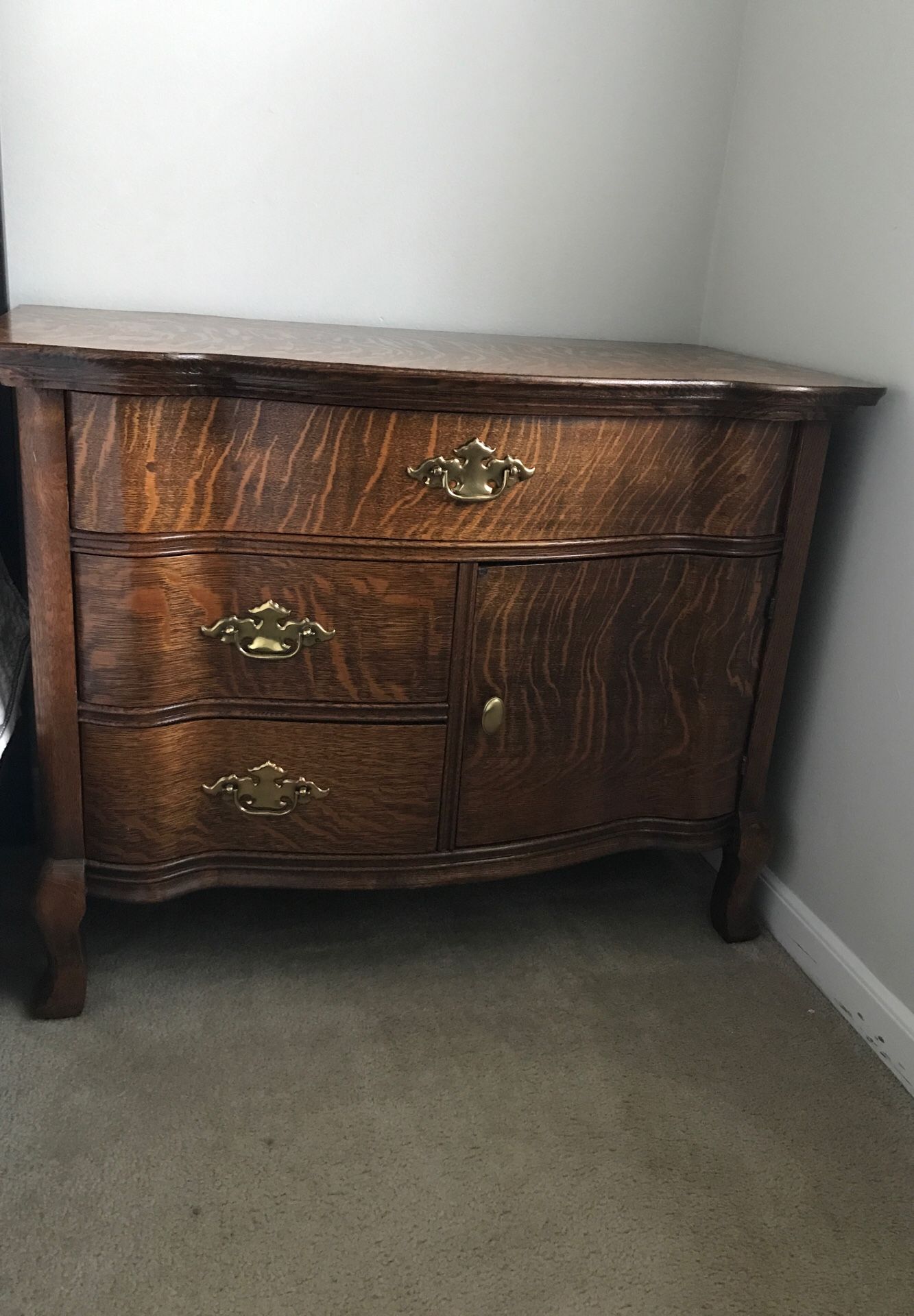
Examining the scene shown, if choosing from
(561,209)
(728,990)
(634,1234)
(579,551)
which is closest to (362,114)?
(561,209)

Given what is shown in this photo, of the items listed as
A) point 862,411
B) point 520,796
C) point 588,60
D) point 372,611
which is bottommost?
point 520,796

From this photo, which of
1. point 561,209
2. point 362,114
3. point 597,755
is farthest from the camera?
point 561,209

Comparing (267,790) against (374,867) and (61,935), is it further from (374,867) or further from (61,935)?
(61,935)

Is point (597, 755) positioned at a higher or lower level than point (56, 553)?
lower

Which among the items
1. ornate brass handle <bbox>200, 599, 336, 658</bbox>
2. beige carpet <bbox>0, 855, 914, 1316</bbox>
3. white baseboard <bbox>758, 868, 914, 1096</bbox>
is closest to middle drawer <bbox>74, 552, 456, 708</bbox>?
ornate brass handle <bbox>200, 599, 336, 658</bbox>

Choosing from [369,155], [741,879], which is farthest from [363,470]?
[741,879]

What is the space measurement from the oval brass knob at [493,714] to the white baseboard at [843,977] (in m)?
0.59

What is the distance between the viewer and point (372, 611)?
127cm

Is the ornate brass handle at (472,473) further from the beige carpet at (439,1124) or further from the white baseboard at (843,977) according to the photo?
the white baseboard at (843,977)

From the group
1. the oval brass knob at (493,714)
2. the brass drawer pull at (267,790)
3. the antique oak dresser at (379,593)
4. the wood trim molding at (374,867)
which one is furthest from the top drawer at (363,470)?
the wood trim molding at (374,867)

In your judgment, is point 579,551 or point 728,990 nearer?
point 579,551

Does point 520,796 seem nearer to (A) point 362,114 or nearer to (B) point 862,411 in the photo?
(B) point 862,411

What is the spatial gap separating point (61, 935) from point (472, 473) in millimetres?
737

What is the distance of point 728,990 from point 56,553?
1047 mm
